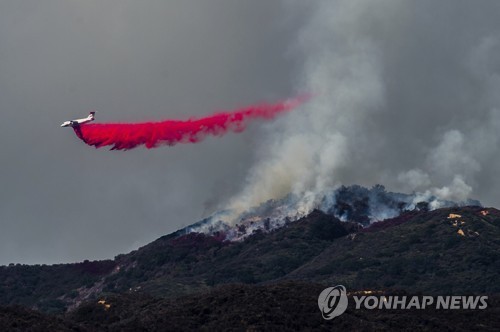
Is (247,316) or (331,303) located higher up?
(331,303)

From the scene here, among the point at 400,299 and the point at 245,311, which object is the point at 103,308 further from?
the point at 400,299

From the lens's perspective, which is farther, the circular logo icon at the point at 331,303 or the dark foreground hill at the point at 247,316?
the circular logo icon at the point at 331,303

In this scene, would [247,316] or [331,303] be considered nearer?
[247,316]

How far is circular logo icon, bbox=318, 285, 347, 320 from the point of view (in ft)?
595

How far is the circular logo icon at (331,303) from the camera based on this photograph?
595ft

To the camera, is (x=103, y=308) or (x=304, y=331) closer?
(x=304, y=331)

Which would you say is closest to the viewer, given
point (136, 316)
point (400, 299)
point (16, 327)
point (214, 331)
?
point (16, 327)

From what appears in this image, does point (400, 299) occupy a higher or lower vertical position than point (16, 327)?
higher

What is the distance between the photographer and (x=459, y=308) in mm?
194250

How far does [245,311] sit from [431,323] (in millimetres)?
28891

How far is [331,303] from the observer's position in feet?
616

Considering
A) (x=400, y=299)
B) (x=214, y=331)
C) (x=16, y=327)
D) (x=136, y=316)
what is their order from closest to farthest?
(x=16, y=327)
(x=214, y=331)
(x=136, y=316)
(x=400, y=299)

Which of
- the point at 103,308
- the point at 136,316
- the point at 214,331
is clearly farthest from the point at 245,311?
the point at 103,308

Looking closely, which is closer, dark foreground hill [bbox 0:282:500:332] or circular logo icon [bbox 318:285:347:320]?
dark foreground hill [bbox 0:282:500:332]
